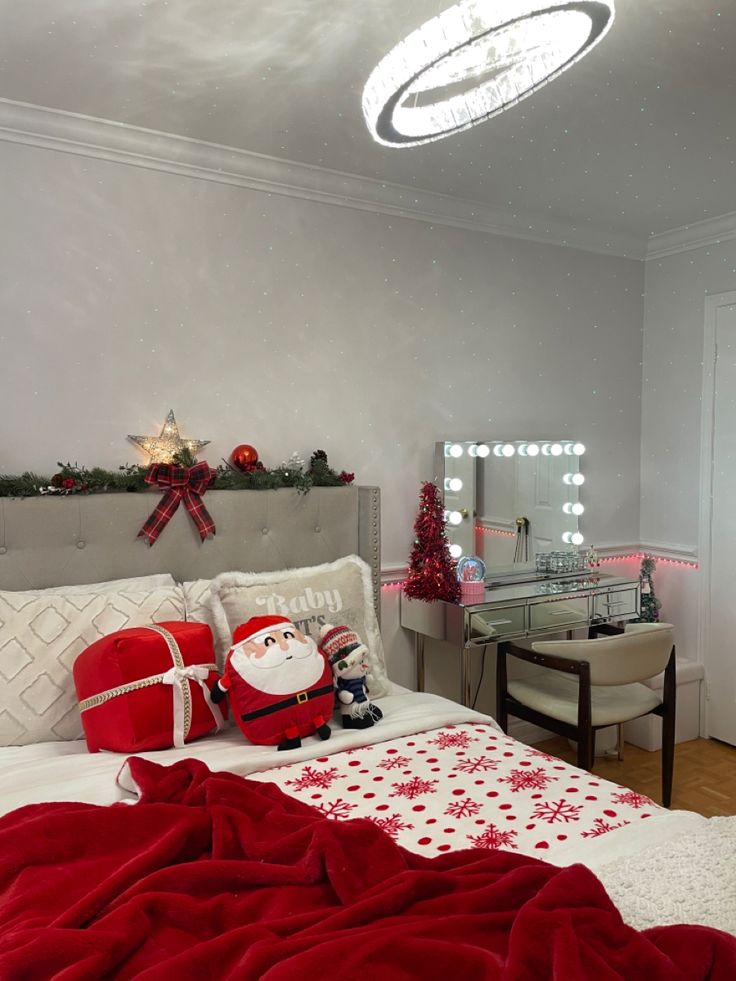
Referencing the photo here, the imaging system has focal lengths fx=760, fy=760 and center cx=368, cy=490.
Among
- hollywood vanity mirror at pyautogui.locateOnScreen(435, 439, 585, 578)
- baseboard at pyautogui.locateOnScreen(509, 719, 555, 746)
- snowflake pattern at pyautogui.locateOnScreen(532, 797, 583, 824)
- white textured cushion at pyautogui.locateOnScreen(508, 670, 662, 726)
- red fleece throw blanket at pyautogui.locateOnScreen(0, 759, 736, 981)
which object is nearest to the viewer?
red fleece throw blanket at pyautogui.locateOnScreen(0, 759, 736, 981)

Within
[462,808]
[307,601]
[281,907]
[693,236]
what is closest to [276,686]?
[307,601]

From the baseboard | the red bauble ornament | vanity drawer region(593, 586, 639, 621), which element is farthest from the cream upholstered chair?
the red bauble ornament

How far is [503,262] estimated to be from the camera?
12.2ft

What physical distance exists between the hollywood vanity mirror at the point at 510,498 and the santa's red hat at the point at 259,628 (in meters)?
1.30

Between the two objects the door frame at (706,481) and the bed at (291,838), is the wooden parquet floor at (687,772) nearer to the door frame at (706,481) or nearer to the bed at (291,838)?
the door frame at (706,481)

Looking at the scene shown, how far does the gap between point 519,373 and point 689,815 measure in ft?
7.96

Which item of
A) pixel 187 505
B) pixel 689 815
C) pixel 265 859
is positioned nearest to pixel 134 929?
pixel 265 859

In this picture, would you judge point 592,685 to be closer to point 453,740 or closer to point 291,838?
point 453,740

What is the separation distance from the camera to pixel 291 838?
1521 mm

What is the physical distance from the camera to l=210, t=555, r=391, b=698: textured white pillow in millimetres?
2588

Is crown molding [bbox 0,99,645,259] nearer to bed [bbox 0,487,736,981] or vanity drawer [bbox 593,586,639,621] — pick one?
bed [bbox 0,487,736,981]

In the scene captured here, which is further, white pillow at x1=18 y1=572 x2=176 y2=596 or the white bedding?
white pillow at x1=18 y1=572 x2=176 y2=596

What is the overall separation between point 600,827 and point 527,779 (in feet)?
0.90

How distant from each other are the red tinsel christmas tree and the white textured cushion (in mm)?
489
